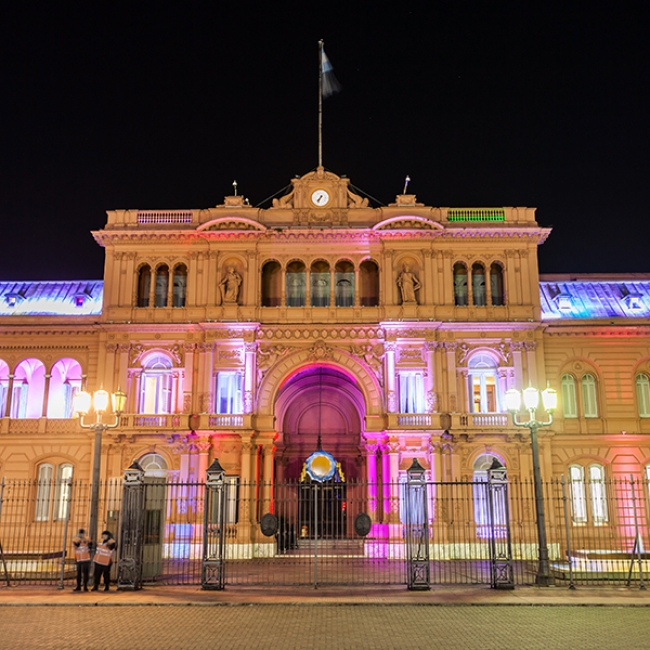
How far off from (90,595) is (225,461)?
16213 millimetres

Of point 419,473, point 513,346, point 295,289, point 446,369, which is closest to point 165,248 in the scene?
point 295,289

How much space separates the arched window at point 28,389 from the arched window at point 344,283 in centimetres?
1737

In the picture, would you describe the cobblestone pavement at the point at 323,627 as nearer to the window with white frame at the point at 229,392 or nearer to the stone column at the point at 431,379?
the stone column at the point at 431,379

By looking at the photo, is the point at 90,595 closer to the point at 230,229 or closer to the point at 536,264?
the point at 230,229

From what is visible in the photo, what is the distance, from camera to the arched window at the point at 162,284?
137 ft

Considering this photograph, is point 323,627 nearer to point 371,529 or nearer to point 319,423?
point 371,529

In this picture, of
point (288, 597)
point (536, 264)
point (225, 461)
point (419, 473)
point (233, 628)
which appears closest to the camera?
point (233, 628)

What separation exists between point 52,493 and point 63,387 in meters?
5.87

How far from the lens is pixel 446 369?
39.3 metres

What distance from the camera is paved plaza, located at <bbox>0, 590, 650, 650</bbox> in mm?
15422

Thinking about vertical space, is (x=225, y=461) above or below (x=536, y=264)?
below

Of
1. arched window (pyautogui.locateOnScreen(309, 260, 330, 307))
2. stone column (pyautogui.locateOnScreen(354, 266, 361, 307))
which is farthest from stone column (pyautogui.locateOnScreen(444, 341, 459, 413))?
arched window (pyautogui.locateOnScreen(309, 260, 330, 307))

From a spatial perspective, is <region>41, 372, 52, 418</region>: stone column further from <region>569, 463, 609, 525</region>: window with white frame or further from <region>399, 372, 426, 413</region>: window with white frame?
<region>569, 463, 609, 525</region>: window with white frame

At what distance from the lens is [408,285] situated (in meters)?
40.1
